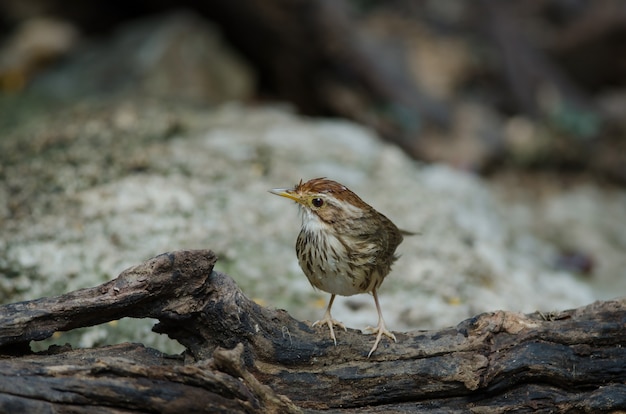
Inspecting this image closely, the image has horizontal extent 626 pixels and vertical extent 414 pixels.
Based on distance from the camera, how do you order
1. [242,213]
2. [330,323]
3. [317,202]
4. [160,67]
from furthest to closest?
[160,67] < [242,213] < [317,202] < [330,323]

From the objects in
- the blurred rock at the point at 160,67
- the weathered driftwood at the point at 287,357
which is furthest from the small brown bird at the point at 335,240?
the blurred rock at the point at 160,67

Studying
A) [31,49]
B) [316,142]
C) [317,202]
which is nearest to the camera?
[317,202]

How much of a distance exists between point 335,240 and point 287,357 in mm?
790

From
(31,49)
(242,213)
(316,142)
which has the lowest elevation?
(242,213)

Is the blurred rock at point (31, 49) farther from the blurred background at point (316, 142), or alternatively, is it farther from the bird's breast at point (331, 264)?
the bird's breast at point (331, 264)

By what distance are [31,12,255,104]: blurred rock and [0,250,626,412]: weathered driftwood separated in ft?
19.9

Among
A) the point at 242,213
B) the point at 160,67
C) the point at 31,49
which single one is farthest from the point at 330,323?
the point at 31,49

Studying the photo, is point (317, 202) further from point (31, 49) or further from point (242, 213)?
point (31, 49)

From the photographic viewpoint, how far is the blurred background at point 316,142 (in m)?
6.41

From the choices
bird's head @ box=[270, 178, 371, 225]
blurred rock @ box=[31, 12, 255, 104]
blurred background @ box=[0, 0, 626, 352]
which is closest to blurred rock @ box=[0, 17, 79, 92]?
blurred background @ box=[0, 0, 626, 352]

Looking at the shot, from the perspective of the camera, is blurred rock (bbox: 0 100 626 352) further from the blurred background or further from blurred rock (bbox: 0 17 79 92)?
blurred rock (bbox: 0 17 79 92)

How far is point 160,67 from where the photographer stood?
10.3 m

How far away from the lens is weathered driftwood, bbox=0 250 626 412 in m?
3.58

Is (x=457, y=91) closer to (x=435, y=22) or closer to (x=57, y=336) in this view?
(x=435, y=22)
